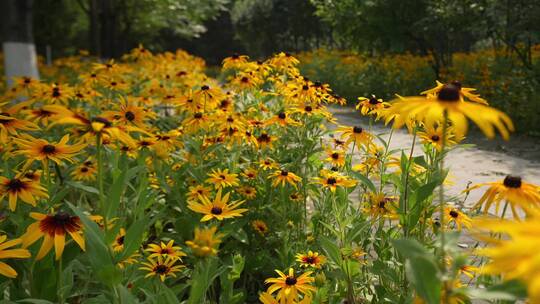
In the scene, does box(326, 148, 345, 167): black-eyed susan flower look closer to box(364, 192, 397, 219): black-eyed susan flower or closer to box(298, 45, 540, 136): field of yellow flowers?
box(364, 192, 397, 219): black-eyed susan flower

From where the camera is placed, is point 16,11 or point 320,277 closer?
point 320,277

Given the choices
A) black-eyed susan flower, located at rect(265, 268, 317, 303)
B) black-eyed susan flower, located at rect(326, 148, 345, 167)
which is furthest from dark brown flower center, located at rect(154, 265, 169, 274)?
black-eyed susan flower, located at rect(326, 148, 345, 167)

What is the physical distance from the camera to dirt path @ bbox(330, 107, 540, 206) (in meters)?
4.79

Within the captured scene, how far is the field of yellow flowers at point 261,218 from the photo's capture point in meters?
1.06

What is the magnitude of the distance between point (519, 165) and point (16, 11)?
6690mm

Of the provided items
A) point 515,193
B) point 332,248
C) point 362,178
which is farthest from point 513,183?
point 332,248

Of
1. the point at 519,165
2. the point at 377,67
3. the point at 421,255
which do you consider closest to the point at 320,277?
the point at 421,255

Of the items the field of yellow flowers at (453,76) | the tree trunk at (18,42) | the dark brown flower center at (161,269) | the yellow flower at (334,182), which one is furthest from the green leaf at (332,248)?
the tree trunk at (18,42)

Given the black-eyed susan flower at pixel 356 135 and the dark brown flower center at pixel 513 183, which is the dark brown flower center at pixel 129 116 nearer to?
the black-eyed susan flower at pixel 356 135

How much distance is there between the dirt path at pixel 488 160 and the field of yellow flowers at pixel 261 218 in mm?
883

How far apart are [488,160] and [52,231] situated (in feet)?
17.0

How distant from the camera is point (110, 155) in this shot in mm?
2551

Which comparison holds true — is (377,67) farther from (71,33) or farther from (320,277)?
(71,33)

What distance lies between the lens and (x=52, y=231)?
1482 millimetres
